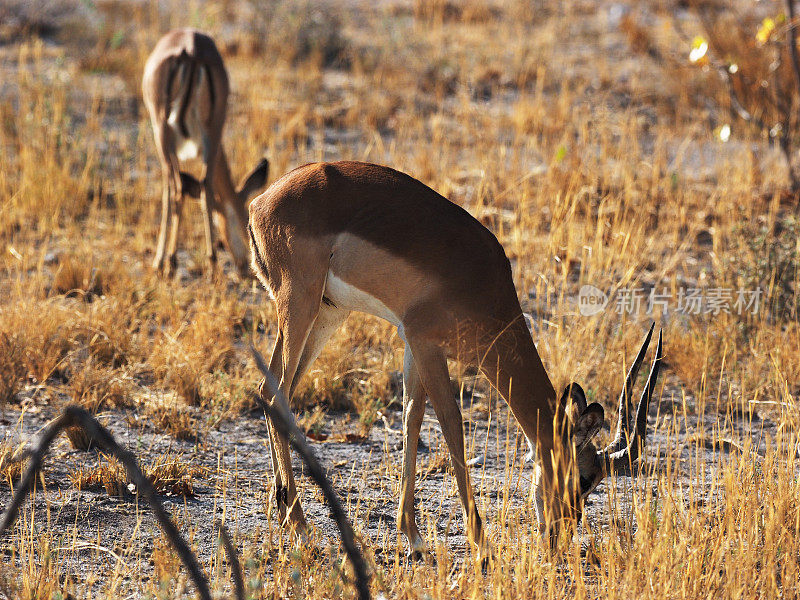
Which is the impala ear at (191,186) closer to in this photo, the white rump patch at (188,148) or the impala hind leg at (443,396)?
the white rump patch at (188,148)

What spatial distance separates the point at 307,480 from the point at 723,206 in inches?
194

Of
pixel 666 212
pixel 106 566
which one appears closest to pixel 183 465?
pixel 106 566

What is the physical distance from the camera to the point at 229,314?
6617mm

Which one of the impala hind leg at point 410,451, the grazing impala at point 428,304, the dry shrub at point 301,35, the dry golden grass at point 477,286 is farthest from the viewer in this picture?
the dry shrub at point 301,35

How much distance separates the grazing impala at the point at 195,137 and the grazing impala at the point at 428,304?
331 cm

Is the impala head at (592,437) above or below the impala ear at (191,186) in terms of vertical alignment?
below

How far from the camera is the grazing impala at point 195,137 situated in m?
7.55

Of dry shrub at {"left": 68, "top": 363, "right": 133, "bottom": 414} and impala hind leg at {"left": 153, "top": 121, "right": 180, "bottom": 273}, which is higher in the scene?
impala hind leg at {"left": 153, "top": 121, "right": 180, "bottom": 273}

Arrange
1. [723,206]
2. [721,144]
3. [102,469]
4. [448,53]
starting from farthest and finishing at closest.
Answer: [448,53], [721,144], [723,206], [102,469]

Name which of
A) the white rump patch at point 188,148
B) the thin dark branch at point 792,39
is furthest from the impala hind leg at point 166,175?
the thin dark branch at point 792,39

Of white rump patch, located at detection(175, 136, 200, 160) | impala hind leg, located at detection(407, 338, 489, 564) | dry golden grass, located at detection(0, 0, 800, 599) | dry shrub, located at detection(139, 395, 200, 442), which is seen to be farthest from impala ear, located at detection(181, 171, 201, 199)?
impala hind leg, located at detection(407, 338, 489, 564)

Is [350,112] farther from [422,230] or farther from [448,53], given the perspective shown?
[422,230]

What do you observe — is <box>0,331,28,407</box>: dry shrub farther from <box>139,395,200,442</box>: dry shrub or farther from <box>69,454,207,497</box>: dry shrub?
<box>69,454,207,497</box>: dry shrub

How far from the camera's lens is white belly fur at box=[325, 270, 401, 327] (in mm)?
4160
